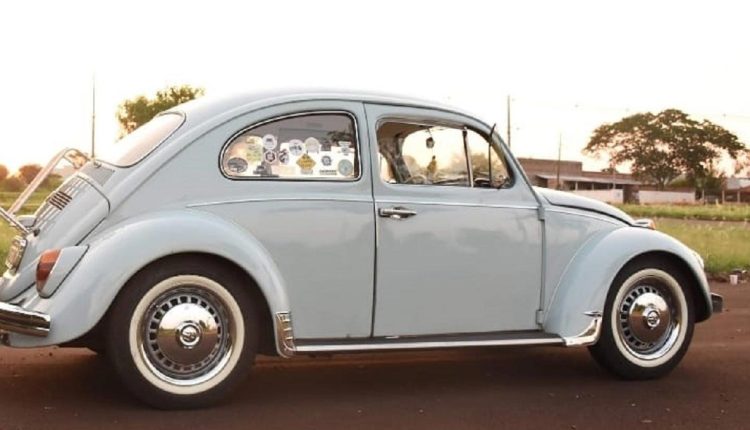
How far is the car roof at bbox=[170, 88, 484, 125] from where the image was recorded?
6.04 metres

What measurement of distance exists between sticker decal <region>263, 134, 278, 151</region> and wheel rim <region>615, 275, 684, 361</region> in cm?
253

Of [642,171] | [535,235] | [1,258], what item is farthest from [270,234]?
[642,171]

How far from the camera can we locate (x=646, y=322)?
683 cm

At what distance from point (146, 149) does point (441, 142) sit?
1885mm

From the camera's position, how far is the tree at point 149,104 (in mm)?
58562

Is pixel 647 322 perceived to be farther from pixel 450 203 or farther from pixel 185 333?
pixel 185 333

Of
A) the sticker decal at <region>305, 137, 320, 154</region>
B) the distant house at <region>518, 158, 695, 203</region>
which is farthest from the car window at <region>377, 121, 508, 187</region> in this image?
the distant house at <region>518, 158, 695, 203</region>

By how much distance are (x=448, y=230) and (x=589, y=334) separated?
3.85 ft

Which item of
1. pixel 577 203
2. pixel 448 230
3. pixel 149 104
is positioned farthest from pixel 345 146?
pixel 149 104

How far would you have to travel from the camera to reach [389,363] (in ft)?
24.3

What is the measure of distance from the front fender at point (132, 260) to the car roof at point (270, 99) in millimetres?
725

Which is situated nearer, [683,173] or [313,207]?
[313,207]

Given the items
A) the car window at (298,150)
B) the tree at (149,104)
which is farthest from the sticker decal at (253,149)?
the tree at (149,104)

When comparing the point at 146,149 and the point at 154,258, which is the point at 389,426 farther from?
the point at 146,149
